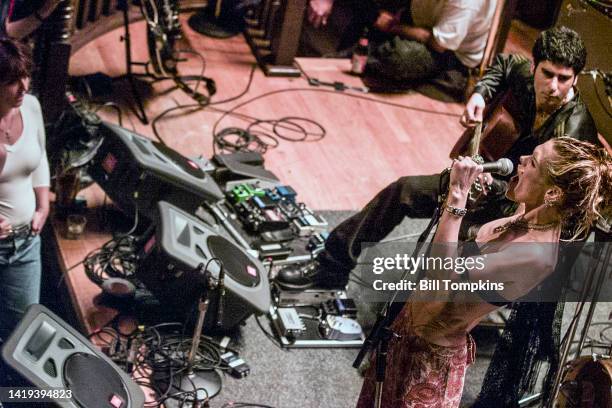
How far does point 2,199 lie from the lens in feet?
10.1

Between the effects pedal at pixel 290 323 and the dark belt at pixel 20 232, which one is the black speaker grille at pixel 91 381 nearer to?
the dark belt at pixel 20 232

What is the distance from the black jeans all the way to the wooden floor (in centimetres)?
65

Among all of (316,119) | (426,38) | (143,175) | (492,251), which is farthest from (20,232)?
(426,38)

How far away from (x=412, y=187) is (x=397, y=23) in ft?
7.50

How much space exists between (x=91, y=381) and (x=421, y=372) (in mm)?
1141

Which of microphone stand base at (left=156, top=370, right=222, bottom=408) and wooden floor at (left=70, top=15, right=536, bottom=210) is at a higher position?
wooden floor at (left=70, top=15, right=536, bottom=210)

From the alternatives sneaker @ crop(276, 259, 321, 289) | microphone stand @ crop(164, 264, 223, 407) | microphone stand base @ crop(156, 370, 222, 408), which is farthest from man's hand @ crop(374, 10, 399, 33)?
microphone stand base @ crop(156, 370, 222, 408)

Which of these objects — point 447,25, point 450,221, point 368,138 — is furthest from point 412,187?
point 447,25

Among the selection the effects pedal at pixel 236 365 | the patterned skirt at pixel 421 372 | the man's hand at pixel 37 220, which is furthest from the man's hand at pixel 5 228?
the patterned skirt at pixel 421 372

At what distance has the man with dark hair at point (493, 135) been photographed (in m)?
3.39

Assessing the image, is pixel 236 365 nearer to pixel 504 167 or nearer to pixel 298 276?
pixel 298 276

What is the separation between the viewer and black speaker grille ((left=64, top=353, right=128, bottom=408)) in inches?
117

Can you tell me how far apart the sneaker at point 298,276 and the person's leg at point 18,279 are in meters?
1.13

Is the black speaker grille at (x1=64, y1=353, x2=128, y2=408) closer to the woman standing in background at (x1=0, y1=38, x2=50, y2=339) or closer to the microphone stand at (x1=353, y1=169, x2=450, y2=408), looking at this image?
the woman standing in background at (x1=0, y1=38, x2=50, y2=339)
